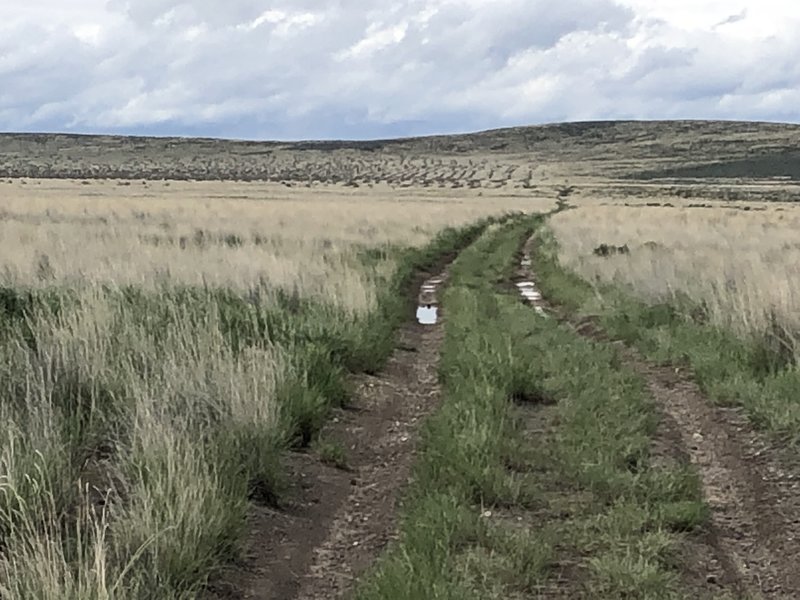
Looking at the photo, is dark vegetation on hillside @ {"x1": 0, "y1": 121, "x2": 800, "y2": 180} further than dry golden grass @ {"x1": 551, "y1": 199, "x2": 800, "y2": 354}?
Yes

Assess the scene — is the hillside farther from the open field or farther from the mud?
the mud

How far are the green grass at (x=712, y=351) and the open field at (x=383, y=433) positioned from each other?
44mm

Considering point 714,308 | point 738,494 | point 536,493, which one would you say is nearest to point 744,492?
point 738,494

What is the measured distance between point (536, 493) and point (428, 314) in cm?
928

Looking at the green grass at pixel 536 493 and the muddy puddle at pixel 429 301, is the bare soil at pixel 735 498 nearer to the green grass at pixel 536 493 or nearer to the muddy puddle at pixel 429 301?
the green grass at pixel 536 493

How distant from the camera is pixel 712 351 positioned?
1052 cm

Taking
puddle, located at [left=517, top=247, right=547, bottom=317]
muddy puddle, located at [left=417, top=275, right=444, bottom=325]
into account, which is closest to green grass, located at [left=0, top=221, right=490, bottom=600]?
muddy puddle, located at [left=417, top=275, right=444, bottom=325]

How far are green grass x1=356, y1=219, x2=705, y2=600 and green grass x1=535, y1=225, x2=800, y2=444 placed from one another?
30.9 inches

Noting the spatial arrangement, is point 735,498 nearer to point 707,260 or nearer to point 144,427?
point 144,427

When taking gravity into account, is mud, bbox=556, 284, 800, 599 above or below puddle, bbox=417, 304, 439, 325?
above

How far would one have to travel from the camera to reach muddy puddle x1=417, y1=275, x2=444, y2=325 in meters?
15.0

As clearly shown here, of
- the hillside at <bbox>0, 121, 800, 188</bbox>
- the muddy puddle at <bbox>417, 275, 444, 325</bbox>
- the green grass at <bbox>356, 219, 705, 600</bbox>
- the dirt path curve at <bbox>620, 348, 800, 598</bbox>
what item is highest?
the hillside at <bbox>0, 121, 800, 188</bbox>

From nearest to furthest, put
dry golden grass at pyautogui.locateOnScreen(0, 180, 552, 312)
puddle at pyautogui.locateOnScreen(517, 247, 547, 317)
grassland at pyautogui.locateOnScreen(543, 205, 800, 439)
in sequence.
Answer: grassland at pyautogui.locateOnScreen(543, 205, 800, 439)
dry golden grass at pyautogui.locateOnScreen(0, 180, 552, 312)
puddle at pyautogui.locateOnScreen(517, 247, 547, 317)

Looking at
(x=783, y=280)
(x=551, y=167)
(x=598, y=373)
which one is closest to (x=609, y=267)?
(x=783, y=280)
